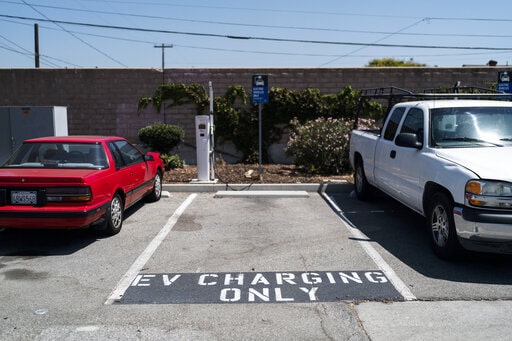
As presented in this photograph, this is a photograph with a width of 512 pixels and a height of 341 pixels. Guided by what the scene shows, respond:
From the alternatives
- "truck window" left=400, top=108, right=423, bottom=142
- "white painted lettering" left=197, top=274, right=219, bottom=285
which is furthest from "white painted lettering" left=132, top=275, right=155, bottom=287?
"truck window" left=400, top=108, right=423, bottom=142

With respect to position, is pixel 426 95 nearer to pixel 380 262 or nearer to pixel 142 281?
pixel 380 262

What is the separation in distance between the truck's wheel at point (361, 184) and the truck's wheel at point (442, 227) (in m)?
3.35

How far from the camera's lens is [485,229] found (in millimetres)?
5316

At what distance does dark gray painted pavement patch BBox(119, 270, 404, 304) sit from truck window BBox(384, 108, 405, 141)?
121 inches

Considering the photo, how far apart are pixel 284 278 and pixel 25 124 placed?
816 centimetres

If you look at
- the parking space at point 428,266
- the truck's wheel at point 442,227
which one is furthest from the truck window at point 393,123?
the truck's wheel at point 442,227

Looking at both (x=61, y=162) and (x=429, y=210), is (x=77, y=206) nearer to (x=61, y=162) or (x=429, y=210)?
(x=61, y=162)

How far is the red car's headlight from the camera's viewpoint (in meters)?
6.41

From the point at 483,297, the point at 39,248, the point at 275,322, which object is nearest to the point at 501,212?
the point at 483,297

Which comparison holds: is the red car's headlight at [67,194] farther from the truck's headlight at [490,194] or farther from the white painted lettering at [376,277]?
the truck's headlight at [490,194]

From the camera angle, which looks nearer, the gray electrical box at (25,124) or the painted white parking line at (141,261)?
the painted white parking line at (141,261)

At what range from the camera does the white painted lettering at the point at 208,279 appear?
5.34 meters

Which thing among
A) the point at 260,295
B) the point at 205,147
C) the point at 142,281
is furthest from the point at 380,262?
the point at 205,147

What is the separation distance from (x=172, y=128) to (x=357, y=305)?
31.8ft
